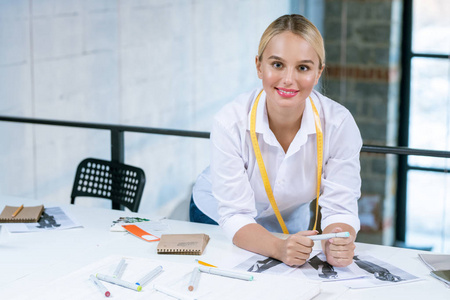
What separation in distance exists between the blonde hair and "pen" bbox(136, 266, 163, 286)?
2.18ft

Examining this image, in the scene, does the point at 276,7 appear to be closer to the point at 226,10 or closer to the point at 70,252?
the point at 226,10

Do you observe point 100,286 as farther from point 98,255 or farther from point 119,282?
point 98,255

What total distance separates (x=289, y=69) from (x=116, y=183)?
3.53 ft

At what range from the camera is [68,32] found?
347 centimetres

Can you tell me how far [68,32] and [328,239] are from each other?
226 cm

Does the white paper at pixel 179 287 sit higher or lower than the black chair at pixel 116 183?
lower

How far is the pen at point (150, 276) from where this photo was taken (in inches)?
59.5

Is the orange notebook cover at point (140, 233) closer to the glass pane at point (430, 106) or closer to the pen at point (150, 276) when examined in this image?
the pen at point (150, 276)

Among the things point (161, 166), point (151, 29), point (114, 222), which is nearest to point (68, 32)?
point (151, 29)

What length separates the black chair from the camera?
97.7 inches

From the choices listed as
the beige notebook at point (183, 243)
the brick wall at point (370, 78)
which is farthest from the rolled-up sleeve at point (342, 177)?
the brick wall at point (370, 78)

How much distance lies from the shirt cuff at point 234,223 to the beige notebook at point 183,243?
0.06m

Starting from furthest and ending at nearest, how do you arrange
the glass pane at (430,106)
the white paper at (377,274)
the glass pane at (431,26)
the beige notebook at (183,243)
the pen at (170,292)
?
the glass pane at (430,106) → the glass pane at (431,26) → the beige notebook at (183,243) → the white paper at (377,274) → the pen at (170,292)

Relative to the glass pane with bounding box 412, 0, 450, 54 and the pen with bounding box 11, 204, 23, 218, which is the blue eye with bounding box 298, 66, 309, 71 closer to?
the pen with bounding box 11, 204, 23, 218
